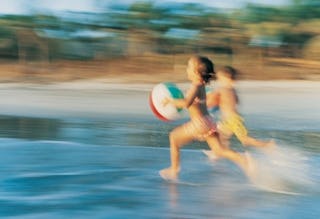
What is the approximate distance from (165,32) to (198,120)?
28368 mm

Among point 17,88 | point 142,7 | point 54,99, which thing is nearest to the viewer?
point 54,99

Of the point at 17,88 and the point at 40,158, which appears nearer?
the point at 40,158

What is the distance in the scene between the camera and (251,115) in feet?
57.9

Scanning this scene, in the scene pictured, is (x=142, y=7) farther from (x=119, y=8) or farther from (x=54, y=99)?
(x=54, y=99)

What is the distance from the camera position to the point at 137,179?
23.4ft

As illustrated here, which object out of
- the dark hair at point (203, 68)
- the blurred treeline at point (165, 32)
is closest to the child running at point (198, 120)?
the dark hair at point (203, 68)

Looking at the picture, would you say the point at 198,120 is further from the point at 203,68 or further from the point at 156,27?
the point at 156,27

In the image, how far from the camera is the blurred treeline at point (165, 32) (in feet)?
110

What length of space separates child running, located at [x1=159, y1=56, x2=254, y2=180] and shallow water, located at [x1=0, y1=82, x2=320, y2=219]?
21 centimetres

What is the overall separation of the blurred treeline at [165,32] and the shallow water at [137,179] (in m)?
22.2

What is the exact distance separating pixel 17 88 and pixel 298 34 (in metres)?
12.6

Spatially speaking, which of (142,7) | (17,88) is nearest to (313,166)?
(17,88)

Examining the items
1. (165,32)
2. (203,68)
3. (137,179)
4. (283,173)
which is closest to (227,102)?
(283,173)

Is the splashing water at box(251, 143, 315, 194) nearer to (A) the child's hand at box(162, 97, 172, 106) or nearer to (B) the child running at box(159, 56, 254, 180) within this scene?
(B) the child running at box(159, 56, 254, 180)
